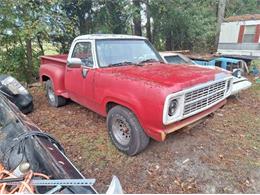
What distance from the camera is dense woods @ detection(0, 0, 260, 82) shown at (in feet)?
24.0

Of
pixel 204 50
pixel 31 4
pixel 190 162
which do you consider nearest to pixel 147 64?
pixel 190 162

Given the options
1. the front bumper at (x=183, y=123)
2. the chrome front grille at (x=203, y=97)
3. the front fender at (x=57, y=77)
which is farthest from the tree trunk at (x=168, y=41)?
the front bumper at (x=183, y=123)

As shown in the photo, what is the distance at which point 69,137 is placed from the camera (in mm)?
4508

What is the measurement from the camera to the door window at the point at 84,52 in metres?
4.37

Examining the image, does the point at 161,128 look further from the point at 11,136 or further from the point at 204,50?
the point at 204,50

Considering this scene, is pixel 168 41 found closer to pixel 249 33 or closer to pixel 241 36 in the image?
pixel 241 36

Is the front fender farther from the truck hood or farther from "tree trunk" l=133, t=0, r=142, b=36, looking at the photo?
"tree trunk" l=133, t=0, r=142, b=36

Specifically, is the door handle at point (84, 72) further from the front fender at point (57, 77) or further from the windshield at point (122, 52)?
the front fender at point (57, 77)

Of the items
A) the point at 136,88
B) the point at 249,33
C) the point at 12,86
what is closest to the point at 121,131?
the point at 136,88

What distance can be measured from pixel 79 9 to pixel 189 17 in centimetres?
596

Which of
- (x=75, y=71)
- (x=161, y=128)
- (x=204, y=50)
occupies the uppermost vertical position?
(x=75, y=71)

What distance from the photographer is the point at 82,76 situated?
4461mm

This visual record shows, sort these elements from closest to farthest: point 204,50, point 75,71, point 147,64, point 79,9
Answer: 1. point 147,64
2. point 75,71
3. point 79,9
4. point 204,50

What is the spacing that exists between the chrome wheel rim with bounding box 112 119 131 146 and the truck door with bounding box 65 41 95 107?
31.3 inches
